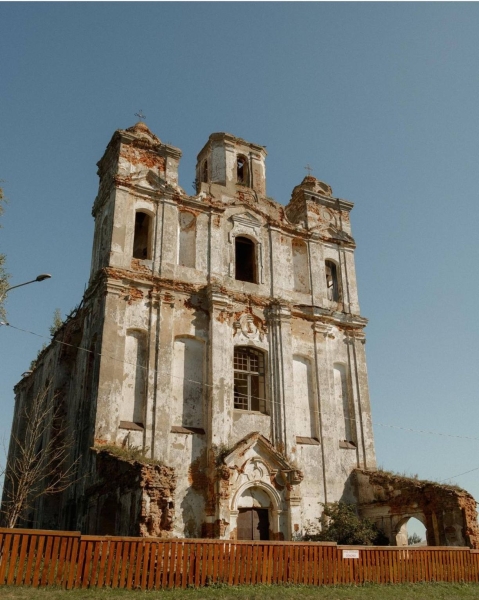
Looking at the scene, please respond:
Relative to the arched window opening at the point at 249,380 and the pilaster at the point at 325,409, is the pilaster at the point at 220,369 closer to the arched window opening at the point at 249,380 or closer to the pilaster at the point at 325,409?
the arched window opening at the point at 249,380

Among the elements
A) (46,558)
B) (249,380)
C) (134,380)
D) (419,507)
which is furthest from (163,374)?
(419,507)

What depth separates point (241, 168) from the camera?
2419 centimetres

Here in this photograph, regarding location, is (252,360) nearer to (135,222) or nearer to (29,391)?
(135,222)

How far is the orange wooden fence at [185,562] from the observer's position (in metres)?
10.1

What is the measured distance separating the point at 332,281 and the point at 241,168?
6.01 meters

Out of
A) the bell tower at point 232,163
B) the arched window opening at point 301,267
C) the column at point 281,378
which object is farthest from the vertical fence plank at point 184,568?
the bell tower at point 232,163

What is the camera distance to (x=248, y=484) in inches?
685

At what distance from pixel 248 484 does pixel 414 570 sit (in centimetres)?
559

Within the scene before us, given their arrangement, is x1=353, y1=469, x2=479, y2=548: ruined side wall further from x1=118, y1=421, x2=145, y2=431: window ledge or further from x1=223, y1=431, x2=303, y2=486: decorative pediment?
x1=118, y1=421, x2=145, y2=431: window ledge

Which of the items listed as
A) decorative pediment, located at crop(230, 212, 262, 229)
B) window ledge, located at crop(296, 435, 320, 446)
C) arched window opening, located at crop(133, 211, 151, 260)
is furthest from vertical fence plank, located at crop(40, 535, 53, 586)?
decorative pediment, located at crop(230, 212, 262, 229)

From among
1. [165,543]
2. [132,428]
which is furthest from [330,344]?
[165,543]

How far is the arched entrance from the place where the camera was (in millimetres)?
17188

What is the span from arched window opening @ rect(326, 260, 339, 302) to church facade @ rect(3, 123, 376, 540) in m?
0.09

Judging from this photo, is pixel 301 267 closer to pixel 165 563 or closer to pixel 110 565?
pixel 165 563
